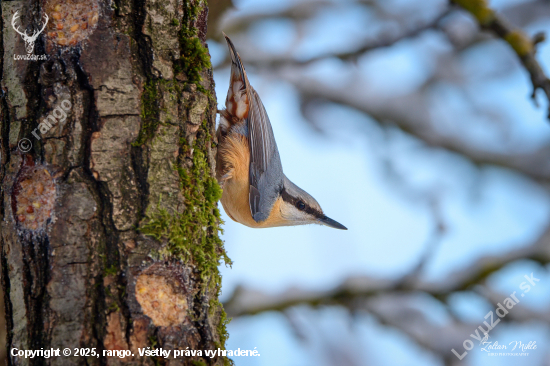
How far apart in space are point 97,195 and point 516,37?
2.57 metres

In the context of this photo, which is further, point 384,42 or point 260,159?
point 384,42

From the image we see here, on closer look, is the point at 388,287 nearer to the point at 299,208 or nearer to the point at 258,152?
the point at 299,208

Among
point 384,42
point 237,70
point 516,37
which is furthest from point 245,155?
point 384,42

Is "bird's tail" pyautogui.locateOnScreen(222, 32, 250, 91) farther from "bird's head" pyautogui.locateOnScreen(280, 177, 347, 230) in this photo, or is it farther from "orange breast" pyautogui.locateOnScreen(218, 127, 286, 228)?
"bird's head" pyautogui.locateOnScreen(280, 177, 347, 230)

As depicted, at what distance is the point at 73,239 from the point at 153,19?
0.85 meters

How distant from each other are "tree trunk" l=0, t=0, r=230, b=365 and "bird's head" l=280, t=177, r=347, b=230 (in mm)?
1742

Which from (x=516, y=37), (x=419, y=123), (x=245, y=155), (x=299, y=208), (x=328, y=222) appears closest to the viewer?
(x=516, y=37)

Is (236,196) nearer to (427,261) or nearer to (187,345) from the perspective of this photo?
(187,345)

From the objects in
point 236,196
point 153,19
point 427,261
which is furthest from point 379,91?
point 153,19

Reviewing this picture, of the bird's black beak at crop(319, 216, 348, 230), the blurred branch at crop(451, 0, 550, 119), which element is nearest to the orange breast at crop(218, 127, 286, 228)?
the bird's black beak at crop(319, 216, 348, 230)

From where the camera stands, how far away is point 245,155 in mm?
2822

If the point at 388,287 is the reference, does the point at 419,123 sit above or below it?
above

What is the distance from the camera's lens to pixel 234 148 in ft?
9.21
